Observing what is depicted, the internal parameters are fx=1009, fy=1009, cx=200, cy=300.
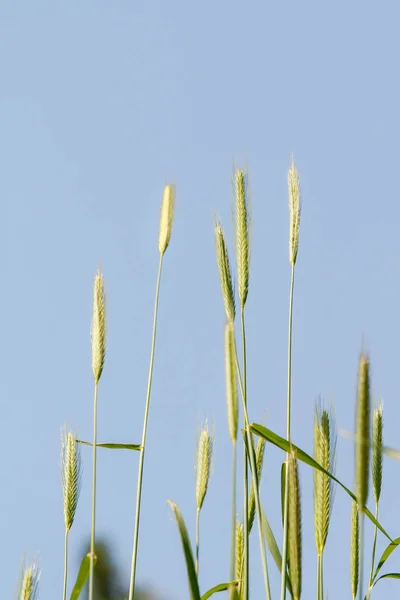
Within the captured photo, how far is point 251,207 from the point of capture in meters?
2.24

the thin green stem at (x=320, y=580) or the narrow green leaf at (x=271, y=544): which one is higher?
the narrow green leaf at (x=271, y=544)

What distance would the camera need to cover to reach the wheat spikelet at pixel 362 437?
1.40m

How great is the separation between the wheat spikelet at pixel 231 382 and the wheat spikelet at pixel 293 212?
37 centimetres

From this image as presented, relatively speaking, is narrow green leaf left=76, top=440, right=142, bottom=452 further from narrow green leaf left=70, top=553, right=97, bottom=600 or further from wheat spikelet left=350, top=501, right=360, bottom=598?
wheat spikelet left=350, top=501, right=360, bottom=598

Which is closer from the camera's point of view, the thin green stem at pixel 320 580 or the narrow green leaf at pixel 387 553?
the thin green stem at pixel 320 580

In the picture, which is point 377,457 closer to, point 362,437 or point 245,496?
point 245,496

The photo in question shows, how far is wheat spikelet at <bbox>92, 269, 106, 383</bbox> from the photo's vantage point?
7.09ft

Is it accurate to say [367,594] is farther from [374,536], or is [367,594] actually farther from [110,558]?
[110,558]

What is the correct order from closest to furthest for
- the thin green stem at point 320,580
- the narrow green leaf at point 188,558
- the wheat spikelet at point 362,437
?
the wheat spikelet at point 362,437, the narrow green leaf at point 188,558, the thin green stem at point 320,580

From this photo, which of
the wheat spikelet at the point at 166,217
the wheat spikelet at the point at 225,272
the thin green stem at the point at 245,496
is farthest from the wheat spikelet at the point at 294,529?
the wheat spikelet at the point at 166,217

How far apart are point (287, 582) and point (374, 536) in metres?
0.54

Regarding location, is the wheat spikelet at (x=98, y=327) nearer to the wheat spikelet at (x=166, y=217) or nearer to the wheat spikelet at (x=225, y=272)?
the wheat spikelet at (x=166, y=217)

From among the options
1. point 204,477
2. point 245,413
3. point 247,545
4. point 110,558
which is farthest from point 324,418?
point 110,558

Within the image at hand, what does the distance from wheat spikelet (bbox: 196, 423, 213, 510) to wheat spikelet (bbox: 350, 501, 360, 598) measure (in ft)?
1.11
